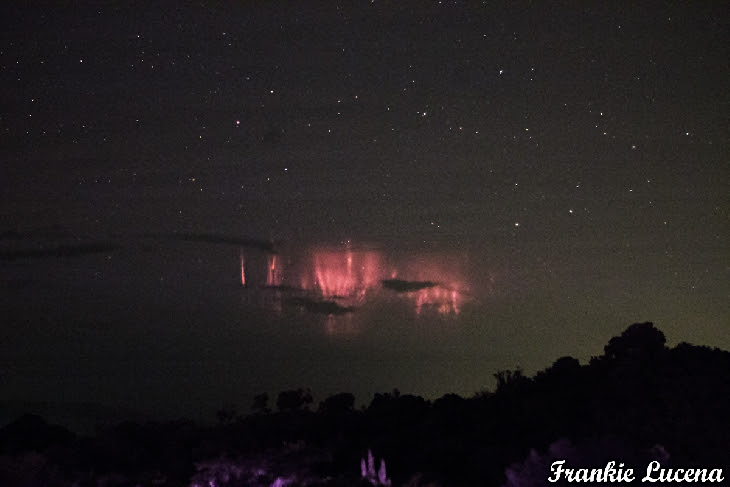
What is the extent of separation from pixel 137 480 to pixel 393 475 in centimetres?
681

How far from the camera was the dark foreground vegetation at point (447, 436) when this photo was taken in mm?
18766

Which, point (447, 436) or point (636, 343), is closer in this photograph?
point (447, 436)

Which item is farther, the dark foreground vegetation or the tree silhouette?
the tree silhouette

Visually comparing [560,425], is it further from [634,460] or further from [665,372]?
[634,460]

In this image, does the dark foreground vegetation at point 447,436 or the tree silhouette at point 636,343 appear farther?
the tree silhouette at point 636,343

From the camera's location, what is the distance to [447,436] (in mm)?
25922

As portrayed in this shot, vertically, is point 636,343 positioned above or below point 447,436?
above

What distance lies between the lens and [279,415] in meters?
33.3

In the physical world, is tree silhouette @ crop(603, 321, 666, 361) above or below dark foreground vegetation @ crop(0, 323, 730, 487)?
above

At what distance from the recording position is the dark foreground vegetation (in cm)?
1877

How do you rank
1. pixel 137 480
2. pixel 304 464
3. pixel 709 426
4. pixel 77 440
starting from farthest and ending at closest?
pixel 77 440, pixel 709 426, pixel 137 480, pixel 304 464

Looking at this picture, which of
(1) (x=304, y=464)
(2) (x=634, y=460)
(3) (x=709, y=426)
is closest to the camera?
(2) (x=634, y=460)

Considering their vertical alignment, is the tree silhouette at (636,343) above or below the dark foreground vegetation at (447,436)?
above

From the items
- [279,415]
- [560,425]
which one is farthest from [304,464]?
[279,415]
